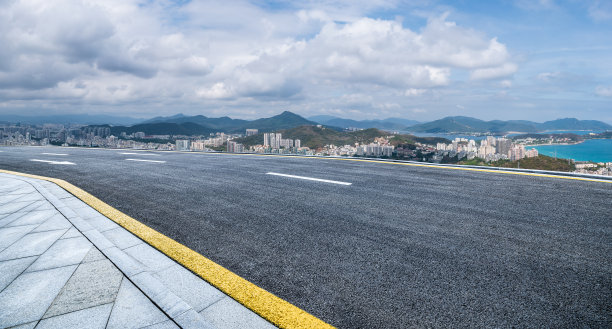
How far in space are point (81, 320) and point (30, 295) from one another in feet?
2.38

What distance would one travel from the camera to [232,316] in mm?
1949

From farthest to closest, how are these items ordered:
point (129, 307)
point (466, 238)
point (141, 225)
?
point (141, 225), point (466, 238), point (129, 307)

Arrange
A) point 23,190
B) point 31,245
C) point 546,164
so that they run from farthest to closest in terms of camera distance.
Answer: point 546,164 → point 23,190 → point 31,245

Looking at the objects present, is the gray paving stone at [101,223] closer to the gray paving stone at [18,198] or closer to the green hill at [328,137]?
the gray paving stone at [18,198]

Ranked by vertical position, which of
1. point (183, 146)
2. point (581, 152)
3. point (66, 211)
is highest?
point (183, 146)

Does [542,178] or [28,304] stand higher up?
[542,178]

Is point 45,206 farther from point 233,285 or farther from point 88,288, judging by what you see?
point 233,285

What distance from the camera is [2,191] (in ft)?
20.0

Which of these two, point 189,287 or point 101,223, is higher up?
point 101,223

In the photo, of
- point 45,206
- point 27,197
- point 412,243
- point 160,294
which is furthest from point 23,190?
point 412,243

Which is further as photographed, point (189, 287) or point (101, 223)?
point (101, 223)

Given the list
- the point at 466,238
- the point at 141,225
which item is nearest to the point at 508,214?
the point at 466,238

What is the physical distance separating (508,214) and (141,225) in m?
5.18

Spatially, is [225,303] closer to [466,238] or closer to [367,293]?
[367,293]
